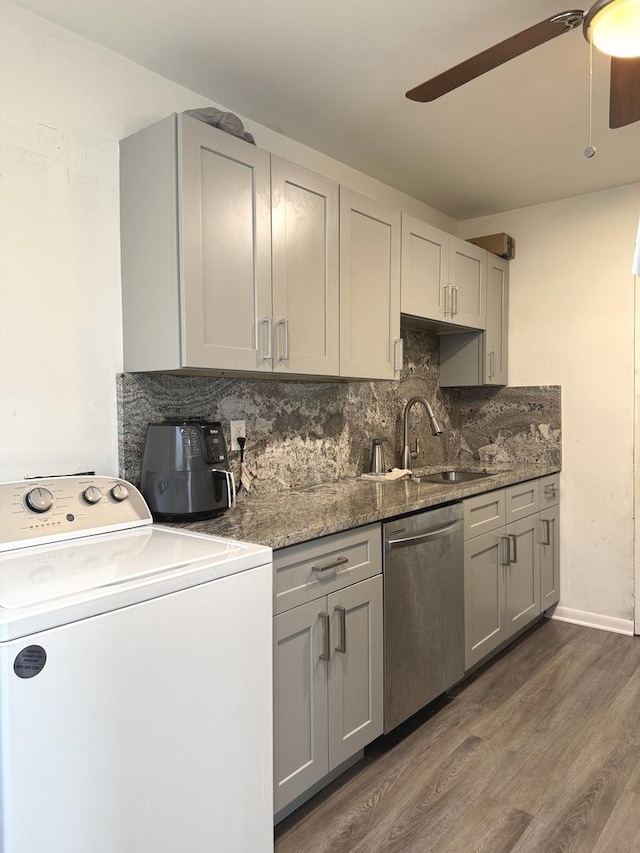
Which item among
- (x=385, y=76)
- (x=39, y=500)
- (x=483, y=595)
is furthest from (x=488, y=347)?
(x=39, y=500)

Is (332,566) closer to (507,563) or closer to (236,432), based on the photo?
(236,432)

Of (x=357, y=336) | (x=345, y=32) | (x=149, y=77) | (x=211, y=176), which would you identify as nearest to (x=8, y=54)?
(x=149, y=77)

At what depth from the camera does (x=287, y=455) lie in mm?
2627

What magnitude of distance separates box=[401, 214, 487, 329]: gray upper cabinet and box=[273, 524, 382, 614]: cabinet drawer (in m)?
1.25

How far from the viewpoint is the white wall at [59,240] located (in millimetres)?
1723

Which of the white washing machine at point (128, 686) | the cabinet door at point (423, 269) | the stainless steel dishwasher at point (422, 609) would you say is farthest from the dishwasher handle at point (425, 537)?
the cabinet door at point (423, 269)

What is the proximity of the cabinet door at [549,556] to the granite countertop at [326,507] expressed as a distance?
441 millimetres

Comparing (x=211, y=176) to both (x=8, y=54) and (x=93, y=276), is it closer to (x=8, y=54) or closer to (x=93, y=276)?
(x=93, y=276)

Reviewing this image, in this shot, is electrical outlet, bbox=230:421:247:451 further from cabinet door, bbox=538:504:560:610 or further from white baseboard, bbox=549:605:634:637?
A: white baseboard, bbox=549:605:634:637

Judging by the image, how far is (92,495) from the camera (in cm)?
175

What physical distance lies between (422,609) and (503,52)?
Answer: 5.99 ft

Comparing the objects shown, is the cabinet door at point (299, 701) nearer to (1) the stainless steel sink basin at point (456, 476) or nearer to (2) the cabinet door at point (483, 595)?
(2) the cabinet door at point (483, 595)

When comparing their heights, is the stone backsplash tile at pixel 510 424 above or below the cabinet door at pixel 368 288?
below

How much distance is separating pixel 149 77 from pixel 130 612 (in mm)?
1813
